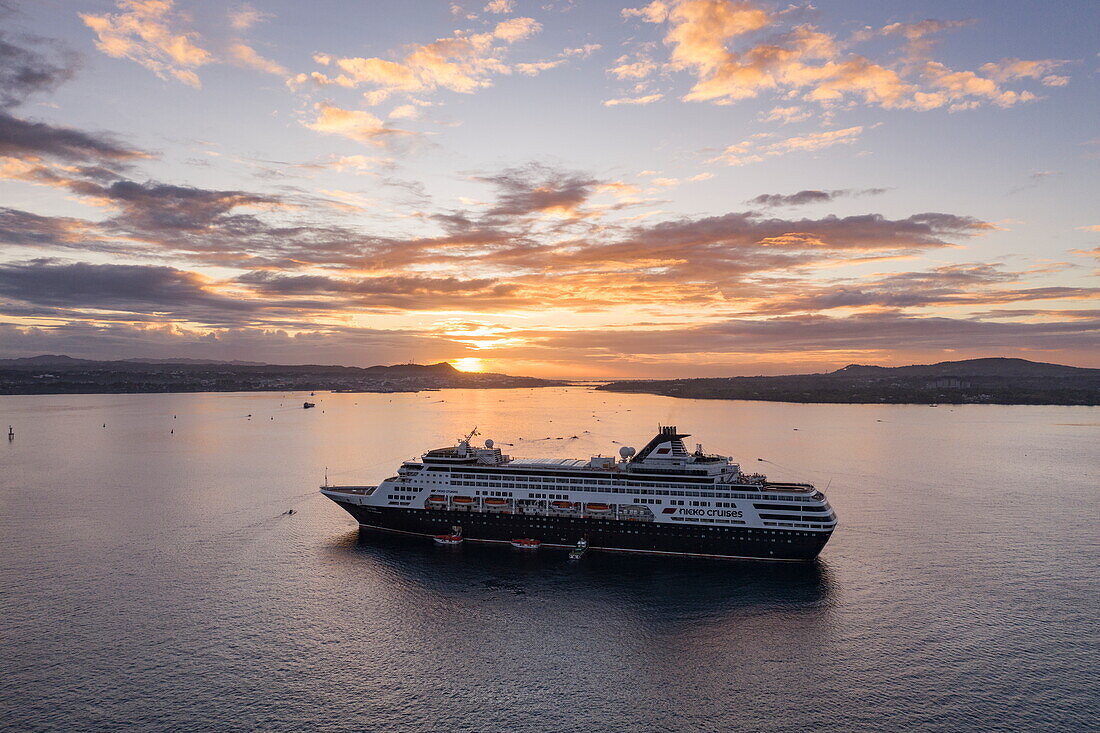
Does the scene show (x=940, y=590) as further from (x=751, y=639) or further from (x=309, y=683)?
(x=309, y=683)

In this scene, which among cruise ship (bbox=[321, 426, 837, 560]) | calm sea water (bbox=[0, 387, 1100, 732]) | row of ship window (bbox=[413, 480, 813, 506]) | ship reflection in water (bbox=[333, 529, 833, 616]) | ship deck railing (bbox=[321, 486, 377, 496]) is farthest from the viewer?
ship deck railing (bbox=[321, 486, 377, 496])

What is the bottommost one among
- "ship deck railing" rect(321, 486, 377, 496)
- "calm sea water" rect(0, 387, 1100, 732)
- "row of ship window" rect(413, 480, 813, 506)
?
"calm sea water" rect(0, 387, 1100, 732)

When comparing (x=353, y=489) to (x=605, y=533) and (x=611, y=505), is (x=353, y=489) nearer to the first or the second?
(x=605, y=533)

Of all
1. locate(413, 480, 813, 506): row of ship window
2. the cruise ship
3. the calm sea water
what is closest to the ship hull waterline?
the cruise ship

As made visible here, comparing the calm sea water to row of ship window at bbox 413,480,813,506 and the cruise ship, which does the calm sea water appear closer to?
the cruise ship

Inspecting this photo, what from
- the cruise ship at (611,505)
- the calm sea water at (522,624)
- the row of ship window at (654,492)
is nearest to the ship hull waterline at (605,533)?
the cruise ship at (611,505)

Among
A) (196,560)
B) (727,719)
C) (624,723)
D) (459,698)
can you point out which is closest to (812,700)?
(727,719)
